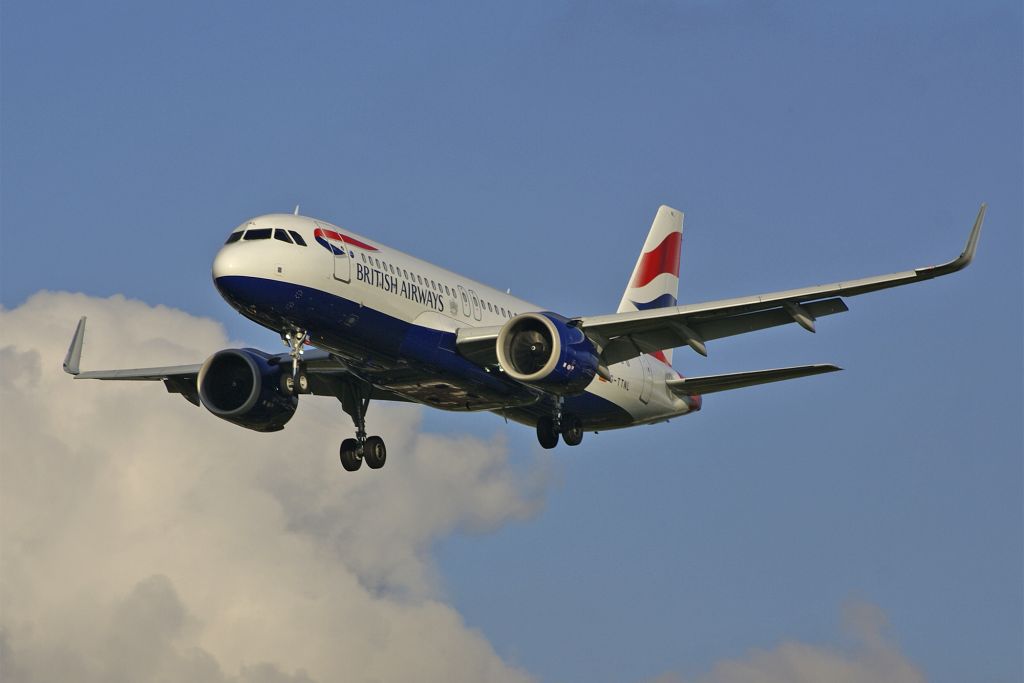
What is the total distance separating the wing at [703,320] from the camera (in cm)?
4234

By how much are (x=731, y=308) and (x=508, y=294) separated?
8292mm

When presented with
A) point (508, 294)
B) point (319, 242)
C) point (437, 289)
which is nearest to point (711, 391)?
point (508, 294)

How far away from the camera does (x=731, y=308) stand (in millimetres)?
43469

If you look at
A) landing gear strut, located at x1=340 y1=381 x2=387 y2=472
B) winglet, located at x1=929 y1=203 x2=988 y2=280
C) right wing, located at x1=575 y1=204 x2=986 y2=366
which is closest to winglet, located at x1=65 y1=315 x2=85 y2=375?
landing gear strut, located at x1=340 y1=381 x2=387 y2=472

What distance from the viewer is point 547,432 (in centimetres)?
4928

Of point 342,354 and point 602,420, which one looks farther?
point 602,420

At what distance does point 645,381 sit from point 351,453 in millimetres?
8806

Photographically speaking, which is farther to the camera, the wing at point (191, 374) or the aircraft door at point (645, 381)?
the aircraft door at point (645, 381)

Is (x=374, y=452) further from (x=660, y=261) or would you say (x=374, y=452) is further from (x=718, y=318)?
(x=660, y=261)

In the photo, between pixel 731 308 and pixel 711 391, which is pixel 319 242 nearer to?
pixel 731 308

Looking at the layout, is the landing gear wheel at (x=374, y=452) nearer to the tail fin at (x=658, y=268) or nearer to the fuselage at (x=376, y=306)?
the fuselage at (x=376, y=306)

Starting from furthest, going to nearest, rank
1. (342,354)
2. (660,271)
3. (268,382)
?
(660,271), (268,382), (342,354)

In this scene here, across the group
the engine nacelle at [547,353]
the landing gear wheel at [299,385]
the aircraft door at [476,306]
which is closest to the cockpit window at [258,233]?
the landing gear wheel at [299,385]

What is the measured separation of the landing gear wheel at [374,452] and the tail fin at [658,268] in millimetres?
10819
